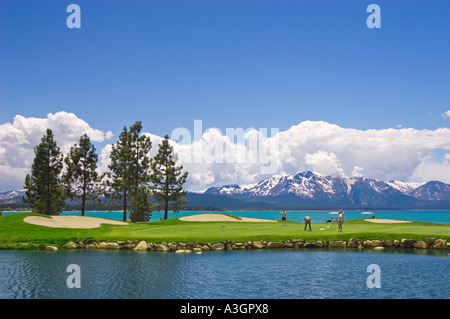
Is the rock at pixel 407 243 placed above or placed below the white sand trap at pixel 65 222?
below

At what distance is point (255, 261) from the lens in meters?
33.3

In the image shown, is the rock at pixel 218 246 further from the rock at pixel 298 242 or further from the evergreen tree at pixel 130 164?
the evergreen tree at pixel 130 164

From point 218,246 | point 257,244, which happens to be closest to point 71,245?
point 218,246

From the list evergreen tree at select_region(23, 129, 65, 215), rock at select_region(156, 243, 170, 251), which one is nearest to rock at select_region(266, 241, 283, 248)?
rock at select_region(156, 243, 170, 251)

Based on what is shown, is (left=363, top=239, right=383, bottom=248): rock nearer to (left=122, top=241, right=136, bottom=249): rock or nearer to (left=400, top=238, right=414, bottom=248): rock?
(left=400, top=238, right=414, bottom=248): rock

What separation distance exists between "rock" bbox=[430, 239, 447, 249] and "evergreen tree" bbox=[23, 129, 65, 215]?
6815 centimetres

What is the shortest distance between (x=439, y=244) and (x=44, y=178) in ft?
229

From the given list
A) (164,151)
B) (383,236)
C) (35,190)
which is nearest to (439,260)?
(383,236)

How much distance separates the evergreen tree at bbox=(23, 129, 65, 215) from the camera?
78.9 m

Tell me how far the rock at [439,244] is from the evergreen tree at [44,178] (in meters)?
68.2

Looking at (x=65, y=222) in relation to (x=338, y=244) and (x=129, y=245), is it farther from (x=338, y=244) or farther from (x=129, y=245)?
(x=338, y=244)

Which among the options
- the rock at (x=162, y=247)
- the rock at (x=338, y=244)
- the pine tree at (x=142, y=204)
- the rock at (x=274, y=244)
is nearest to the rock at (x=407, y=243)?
the rock at (x=338, y=244)

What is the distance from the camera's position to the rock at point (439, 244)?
3962 centimetres
